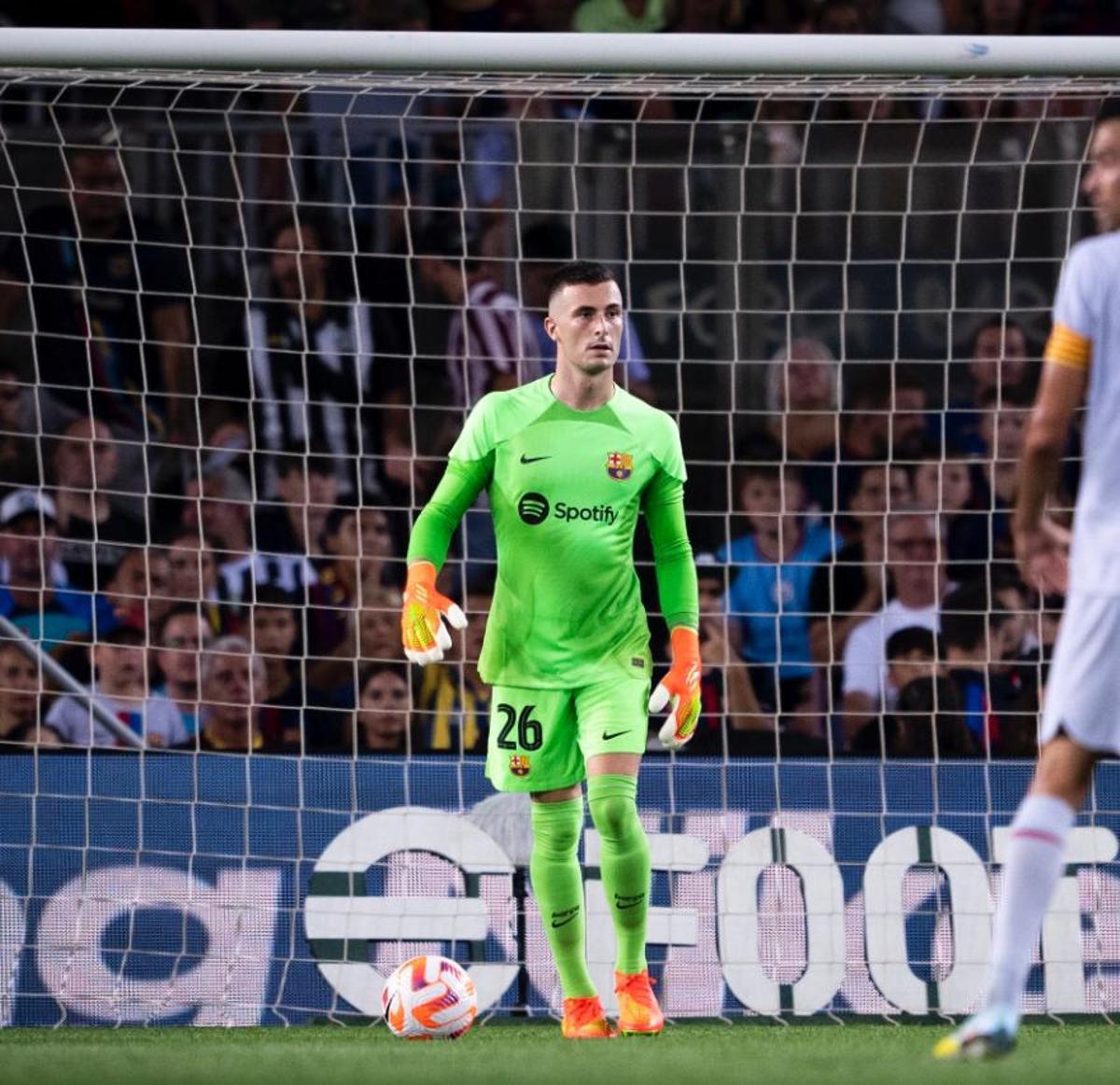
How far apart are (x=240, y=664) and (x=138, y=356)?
71.2 inches

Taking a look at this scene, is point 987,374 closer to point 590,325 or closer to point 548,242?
point 548,242

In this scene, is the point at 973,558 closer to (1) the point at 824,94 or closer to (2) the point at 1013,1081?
(1) the point at 824,94

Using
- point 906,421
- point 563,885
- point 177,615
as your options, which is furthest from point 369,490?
point 563,885

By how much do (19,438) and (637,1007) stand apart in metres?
4.21

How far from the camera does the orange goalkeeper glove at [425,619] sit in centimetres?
618

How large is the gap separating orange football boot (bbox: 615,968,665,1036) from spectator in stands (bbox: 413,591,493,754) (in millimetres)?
1604

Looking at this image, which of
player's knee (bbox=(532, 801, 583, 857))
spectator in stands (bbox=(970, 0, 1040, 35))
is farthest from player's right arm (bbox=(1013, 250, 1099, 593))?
spectator in stands (bbox=(970, 0, 1040, 35))

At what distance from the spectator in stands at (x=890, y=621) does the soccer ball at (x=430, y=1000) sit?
263 centimetres

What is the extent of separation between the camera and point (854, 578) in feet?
29.1

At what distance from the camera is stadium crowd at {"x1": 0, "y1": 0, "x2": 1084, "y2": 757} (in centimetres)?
833

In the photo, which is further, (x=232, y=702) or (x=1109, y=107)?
(x=1109, y=107)

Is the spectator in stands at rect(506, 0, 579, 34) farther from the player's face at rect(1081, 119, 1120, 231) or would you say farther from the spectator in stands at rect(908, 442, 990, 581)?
the player's face at rect(1081, 119, 1120, 231)

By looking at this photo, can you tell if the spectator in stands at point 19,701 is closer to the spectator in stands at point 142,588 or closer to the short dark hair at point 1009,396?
the spectator in stands at point 142,588

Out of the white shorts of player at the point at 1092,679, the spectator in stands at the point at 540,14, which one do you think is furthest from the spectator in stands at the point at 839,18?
the white shorts of player at the point at 1092,679
